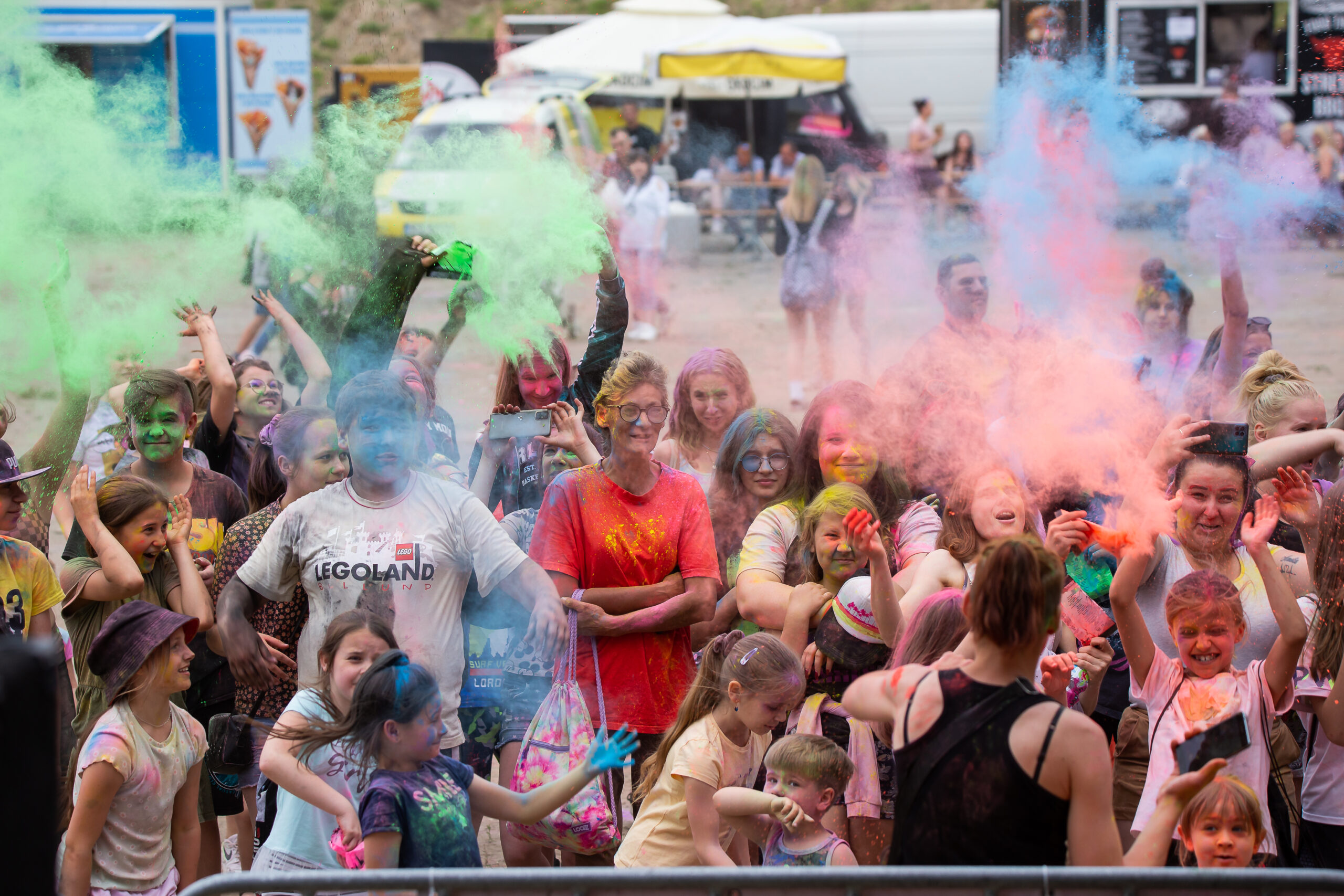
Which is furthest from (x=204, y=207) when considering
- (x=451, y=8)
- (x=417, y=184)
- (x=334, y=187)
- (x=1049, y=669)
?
(x=451, y=8)

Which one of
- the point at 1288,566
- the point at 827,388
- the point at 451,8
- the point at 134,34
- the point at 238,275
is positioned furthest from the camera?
the point at 451,8

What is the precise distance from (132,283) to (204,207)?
55cm

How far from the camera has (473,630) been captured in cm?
388

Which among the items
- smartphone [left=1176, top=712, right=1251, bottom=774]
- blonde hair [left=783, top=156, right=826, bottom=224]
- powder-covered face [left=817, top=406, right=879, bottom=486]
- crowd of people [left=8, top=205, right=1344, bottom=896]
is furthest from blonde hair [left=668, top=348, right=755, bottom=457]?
blonde hair [left=783, top=156, right=826, bottom=224]

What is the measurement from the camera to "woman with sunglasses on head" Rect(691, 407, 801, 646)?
13.9 ft

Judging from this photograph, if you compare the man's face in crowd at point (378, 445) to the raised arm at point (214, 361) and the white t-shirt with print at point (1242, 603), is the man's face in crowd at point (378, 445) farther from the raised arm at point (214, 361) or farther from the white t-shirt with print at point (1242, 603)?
the white t-shirt with print at point (1242, 603)

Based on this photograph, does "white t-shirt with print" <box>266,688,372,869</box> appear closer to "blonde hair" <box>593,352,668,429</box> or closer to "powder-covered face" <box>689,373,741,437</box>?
"blonde hair" <box>593,352,668,429</box>

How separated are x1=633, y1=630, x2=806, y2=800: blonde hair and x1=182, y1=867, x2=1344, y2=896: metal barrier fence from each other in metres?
0.95

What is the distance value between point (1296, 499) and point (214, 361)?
11.9 ft

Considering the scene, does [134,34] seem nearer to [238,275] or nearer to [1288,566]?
[238,275]

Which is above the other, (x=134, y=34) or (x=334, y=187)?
(x=134, y=34)

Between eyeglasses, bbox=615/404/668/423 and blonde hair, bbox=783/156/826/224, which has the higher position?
blonde hair, bbox=783/156/826/224

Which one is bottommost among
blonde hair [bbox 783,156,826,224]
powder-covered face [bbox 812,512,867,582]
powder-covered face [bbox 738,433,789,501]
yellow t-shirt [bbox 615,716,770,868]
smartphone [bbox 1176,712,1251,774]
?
yellow t-shirt [bbox 615,716,770,868]

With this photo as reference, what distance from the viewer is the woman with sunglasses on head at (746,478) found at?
4.23 meters
